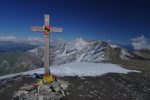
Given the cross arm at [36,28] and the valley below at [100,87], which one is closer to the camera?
the cross arm at [36,28]

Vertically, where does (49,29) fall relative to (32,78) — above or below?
above

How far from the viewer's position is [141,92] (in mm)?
20969

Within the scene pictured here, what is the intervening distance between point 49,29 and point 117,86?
9078 millimetres


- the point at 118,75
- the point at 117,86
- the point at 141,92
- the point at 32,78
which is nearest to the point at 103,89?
the point at 117,86

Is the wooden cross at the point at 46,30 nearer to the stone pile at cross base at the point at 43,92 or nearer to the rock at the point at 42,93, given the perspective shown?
the stone pile at cross base at the point at 43,92

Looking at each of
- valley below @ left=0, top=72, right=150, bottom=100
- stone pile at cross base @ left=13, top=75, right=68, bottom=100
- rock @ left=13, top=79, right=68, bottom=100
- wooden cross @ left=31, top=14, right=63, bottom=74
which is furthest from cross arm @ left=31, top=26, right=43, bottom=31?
valley below @ left=0, top=72, right=150, bottom=100

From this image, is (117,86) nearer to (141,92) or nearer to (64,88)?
(141,92)

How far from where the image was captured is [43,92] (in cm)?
1753

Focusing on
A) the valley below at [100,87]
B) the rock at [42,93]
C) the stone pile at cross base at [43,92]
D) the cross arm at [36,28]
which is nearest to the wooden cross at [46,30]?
the cross arm at [36,28]

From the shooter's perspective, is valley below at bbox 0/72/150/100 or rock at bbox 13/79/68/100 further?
valley below at bbox 0/72/150/100

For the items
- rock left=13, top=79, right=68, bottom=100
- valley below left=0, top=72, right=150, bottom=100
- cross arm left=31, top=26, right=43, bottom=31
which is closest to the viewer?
rock left=13, top=79, right=68, bottom=100

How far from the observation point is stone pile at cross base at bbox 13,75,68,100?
17406mm

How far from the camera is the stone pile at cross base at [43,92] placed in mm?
17406

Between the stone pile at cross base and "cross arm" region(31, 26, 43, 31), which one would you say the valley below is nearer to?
the stone pile at cross base
